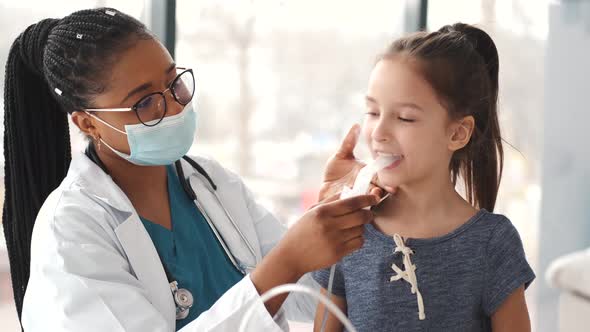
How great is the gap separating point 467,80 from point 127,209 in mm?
728

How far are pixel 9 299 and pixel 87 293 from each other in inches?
37.1

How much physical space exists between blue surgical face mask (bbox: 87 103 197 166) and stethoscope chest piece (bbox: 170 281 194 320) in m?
0.27

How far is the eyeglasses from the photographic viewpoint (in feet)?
5.12

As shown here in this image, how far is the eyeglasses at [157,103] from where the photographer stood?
5.12 feet

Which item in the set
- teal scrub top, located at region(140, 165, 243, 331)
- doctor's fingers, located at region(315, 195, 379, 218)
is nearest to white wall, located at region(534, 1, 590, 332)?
teal scrub top, located at region(140, 165, 243, 331)

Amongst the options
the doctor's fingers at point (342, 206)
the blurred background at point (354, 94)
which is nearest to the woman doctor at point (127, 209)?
the doctor's fingers at point (342, 206)

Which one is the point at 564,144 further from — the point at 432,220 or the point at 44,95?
the point at 44,95

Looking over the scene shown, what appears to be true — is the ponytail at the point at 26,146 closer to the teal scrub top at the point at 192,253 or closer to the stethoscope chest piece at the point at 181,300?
the teal scrub top at the point at 192,253

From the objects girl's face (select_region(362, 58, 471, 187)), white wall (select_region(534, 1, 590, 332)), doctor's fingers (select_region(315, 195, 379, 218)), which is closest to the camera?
doctor's fingers (select_region(315, 195, 379, 218))

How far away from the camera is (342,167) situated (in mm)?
1660

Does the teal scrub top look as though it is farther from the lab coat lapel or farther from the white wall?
the white wall

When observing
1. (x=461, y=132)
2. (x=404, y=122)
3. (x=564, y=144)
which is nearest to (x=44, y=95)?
(x=404, y=122)

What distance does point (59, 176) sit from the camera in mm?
1757

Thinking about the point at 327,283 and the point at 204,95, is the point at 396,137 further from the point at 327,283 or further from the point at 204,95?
the point at 204,95
